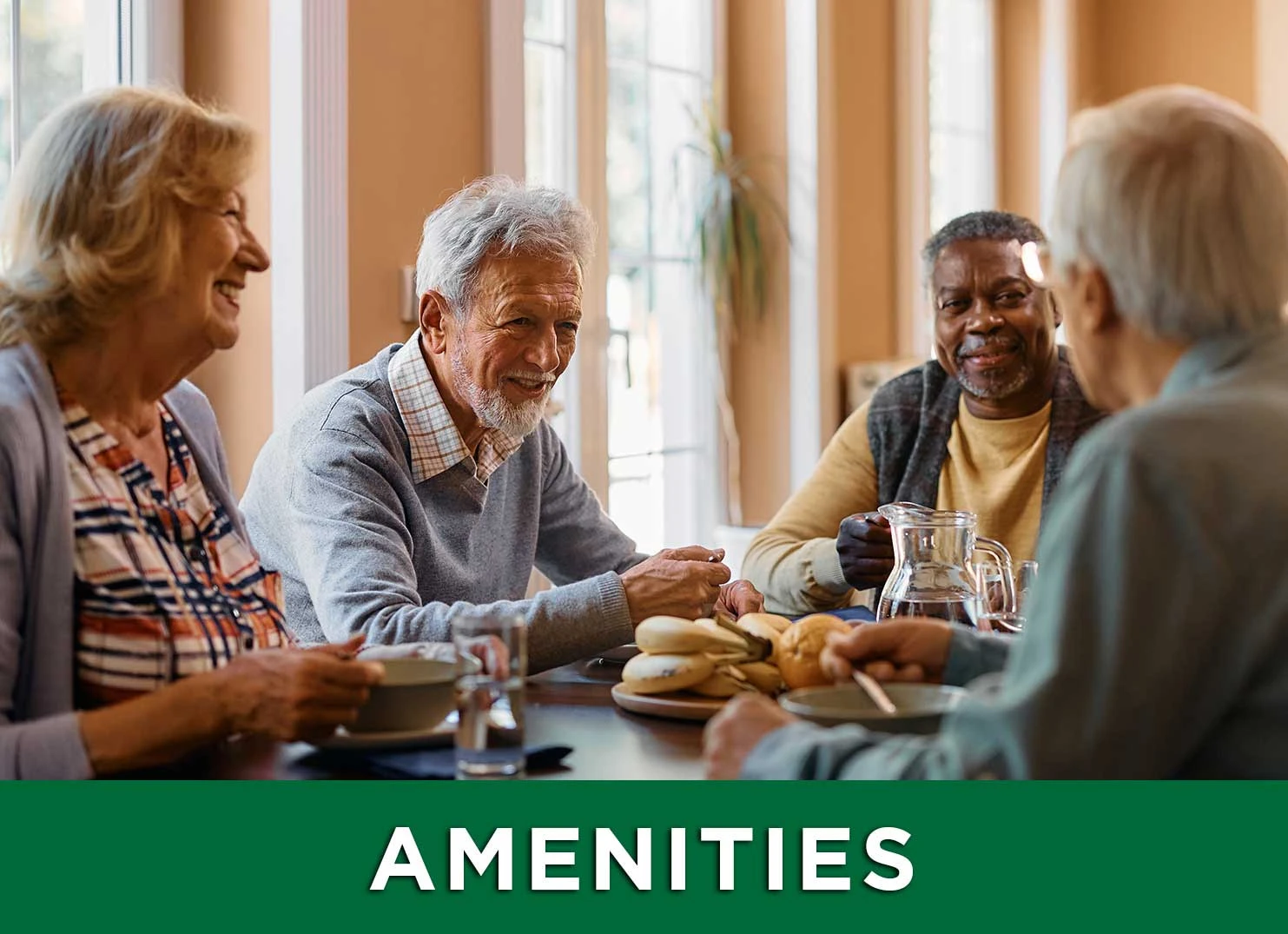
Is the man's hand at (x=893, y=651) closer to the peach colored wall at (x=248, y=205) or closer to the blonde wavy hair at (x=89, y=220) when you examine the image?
the blonde wavy hair at (x=89, y=220)

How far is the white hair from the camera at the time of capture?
1.03 metres

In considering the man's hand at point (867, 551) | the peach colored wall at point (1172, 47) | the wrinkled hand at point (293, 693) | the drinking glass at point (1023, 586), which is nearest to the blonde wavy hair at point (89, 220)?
the wrinkled hand at point (293, 693)

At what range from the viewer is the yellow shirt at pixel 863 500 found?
2533mm

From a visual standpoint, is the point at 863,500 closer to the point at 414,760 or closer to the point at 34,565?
the point at 414,760

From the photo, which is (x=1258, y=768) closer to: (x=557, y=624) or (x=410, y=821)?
(x=410, y=821)

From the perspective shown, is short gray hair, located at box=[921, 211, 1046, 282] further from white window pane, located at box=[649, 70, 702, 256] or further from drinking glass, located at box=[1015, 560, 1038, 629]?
white window pane, located at box=[649, 70, 702, 256]

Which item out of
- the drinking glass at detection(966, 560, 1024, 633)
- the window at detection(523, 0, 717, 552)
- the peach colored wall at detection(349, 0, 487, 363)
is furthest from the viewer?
the window at detection(523, 0, 717, 552)

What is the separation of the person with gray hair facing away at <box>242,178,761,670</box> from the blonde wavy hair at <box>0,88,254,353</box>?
54 cm

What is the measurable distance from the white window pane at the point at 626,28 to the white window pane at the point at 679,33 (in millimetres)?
35

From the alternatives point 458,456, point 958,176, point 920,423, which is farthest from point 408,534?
point 958,176

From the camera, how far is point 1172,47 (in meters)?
6.08

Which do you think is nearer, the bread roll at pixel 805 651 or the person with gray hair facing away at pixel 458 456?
the bread roll at pixel 805 651

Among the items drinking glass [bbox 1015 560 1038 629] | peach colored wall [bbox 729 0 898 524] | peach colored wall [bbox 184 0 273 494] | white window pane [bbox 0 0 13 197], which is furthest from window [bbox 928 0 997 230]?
drinking glass [bbox 1015 560 1038 629]

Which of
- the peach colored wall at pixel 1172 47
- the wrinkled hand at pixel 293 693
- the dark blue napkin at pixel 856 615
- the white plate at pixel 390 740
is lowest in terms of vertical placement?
the white plate at pixel 390 740
